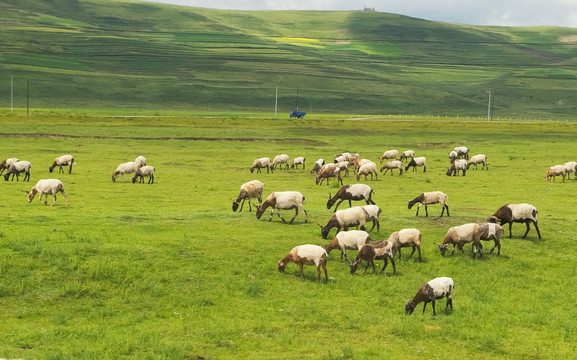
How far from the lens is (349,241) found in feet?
78.8

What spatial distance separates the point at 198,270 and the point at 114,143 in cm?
5347

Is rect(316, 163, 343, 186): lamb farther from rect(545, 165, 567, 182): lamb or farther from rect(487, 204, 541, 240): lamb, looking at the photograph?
rect(487, 204, 541, 240): lamb

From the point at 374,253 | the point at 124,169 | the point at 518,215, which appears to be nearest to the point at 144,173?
the point at 124,169

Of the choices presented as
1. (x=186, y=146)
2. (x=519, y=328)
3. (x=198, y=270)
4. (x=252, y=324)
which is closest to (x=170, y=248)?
(x=198, y=270)

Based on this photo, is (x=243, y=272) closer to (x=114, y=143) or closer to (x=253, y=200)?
(x=253, y=200)

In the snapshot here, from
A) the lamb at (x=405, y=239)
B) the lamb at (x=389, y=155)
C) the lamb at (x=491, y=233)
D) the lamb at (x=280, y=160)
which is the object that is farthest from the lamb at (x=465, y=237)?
→ the lamb at (x=389, y=155)

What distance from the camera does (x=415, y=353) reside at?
56.7ft

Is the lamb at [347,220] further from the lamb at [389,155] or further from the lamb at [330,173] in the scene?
the lamb at [389,155]

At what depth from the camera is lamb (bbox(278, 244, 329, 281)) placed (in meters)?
22.3

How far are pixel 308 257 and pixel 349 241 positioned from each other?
2155 millimetres

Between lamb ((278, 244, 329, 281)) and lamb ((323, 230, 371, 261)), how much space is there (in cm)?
141

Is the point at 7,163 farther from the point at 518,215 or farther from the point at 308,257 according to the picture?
the point at 518,215

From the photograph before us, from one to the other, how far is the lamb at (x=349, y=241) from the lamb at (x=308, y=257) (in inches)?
55.4

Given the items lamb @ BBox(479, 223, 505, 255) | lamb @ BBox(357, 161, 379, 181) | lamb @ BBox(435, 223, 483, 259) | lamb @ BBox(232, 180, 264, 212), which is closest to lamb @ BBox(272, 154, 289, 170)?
lamb @ BBox(357, 161, 379, 181)
